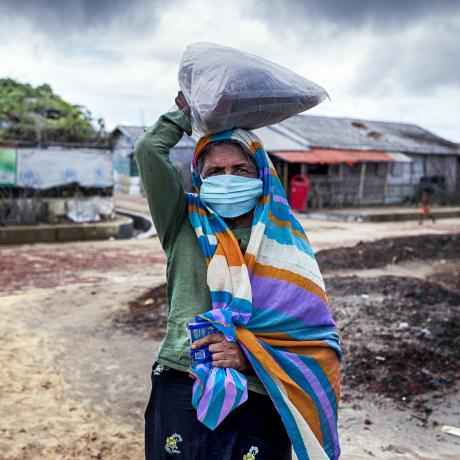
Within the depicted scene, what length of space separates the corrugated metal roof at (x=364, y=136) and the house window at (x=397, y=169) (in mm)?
631

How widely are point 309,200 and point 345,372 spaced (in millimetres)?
18493

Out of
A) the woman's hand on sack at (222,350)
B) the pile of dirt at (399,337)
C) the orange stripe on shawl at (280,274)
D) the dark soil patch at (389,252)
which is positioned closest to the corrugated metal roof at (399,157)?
the dark soil patch at (389,252)

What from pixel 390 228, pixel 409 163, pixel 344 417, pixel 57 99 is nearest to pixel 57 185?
pixel 57 99

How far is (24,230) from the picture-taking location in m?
12.8

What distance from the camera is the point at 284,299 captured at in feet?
5.90

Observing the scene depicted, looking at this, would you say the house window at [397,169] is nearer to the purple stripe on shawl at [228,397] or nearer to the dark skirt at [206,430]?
the dark skirt at [206,430]

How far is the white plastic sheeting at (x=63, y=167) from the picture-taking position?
13.6 metres

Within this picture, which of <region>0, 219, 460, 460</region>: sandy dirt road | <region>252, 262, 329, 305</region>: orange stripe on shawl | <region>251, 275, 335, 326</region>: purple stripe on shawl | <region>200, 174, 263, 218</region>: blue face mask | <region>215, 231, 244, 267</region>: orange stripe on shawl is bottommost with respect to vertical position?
<region>0, 219, 460, 460</region>: sandy dirt road

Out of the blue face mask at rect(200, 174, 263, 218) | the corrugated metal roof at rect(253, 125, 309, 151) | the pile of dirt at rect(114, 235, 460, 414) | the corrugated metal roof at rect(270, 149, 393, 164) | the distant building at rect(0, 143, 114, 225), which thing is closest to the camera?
the blue face mask at rect(200, 174, 263, 218)

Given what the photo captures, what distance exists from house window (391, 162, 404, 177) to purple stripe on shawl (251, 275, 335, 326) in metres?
24.6

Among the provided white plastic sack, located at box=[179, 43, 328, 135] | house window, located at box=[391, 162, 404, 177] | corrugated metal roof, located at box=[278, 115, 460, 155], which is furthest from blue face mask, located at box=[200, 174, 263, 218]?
house window, located at box=[391, 162, 404, 177]

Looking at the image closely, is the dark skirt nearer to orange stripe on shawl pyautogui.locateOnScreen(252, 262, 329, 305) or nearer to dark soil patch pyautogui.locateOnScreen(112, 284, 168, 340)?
orange stripe on shawl pyautogui.locateOnScreen(252, 262, 329, 305)

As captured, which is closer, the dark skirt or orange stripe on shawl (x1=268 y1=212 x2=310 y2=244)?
the dark skirt

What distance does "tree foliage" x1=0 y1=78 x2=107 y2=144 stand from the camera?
44.9ft
